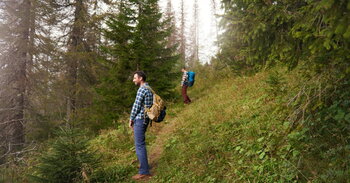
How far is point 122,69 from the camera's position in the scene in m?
11.6

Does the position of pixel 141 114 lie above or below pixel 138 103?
below

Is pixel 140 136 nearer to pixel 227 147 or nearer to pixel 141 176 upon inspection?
pixel 141 176

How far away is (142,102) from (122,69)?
7098mm

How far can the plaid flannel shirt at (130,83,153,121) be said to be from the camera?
4.95m

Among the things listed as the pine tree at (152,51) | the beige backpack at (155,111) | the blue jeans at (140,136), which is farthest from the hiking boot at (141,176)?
the pine tree at (152,51)

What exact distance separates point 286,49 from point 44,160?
535cm

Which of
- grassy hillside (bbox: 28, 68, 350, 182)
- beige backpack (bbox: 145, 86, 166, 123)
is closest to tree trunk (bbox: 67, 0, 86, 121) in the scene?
grassy hillside (bbox: 28, 68, 350, 182)

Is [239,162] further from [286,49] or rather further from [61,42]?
[61,42]

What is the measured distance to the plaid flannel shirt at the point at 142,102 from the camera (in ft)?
16.2

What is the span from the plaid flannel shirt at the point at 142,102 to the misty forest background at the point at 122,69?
4.58 feet

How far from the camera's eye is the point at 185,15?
1443 inches

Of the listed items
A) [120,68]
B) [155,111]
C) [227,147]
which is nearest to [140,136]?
[155,111]

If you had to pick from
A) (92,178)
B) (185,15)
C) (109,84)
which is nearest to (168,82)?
(109,84)

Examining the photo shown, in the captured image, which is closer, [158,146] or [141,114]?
[141,114]
